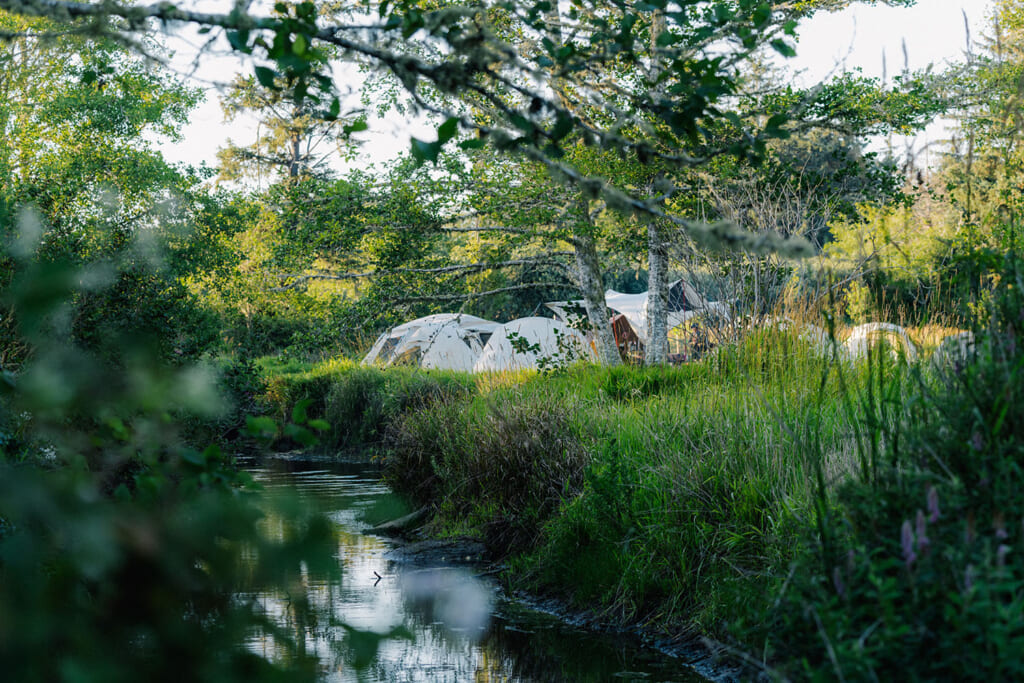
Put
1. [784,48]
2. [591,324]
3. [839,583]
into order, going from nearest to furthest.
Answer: [839,583] < [784,48] < [591,324]

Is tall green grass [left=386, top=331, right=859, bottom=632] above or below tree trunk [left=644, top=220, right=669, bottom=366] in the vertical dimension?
below

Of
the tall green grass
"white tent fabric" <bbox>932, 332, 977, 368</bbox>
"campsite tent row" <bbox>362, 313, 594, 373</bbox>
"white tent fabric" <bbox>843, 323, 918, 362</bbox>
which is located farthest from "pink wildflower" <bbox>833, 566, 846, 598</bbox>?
"campsite tent row" <bbox>362, 313, 594, 373</bbox>

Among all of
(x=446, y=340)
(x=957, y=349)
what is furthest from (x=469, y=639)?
(x=446, y=340)

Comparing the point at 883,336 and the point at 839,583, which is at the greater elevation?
the point at 883,336

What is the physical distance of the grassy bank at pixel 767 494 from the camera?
1.88m

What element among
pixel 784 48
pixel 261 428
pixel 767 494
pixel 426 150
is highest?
pixel 784 48

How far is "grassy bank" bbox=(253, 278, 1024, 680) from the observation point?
74.0 inches

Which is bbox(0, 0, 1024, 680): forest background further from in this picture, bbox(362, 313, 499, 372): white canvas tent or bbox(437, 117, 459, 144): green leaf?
bbox(362, 313, 499, 372): white canvas tent

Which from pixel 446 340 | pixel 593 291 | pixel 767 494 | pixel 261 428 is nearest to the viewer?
pixel 261 428

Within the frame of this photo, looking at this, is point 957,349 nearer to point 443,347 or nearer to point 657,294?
point 657,294

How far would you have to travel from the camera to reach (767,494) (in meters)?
5.21

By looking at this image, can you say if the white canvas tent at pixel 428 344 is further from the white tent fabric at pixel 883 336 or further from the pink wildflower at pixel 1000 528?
the pink wildflower at pixel 1000 528

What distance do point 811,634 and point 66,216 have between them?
1064 centimetres

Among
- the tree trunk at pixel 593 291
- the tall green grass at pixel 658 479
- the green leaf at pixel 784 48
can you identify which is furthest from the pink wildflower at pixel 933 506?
the tree trunk at pixel 593 291
